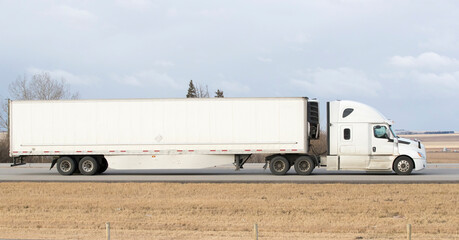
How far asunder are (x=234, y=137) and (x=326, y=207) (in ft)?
29.6

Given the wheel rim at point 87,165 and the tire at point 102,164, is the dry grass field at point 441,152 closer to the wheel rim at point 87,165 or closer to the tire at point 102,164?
the tire at point 102,164

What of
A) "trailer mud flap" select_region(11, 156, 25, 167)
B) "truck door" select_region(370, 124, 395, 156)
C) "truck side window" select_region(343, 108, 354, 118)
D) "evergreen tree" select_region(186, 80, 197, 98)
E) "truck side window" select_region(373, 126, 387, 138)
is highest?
"evergreen tree" select_region(186, 80, 197, 98)

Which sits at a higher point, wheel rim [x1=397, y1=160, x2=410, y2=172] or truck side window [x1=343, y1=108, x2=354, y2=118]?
truck side window [x1=343, y1=108, x2=354, y2=118]

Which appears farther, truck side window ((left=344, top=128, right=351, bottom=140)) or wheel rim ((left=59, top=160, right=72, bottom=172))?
wheel rim ((left=59, top=160, right=72, bottom=172))

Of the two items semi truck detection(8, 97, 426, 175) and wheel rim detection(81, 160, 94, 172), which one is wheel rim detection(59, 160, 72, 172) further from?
wheel rim detection(81, 160, 94, 172)

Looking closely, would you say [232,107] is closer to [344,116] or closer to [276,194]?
[344,116]

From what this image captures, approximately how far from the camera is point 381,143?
25438mm

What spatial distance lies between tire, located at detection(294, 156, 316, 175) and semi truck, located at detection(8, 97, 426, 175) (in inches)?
1.7

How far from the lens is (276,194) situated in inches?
757

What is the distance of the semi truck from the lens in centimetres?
2542

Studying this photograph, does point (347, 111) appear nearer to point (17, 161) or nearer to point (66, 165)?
point (66, 165)

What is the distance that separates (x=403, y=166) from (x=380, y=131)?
173 centimetres

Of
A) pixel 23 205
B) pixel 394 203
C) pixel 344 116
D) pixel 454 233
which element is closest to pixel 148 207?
pixel 23 205

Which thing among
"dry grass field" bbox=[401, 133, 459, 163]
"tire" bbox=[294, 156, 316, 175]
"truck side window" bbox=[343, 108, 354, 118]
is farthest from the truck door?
"dry grass field" bbox=[401, 133, 459, 163]
